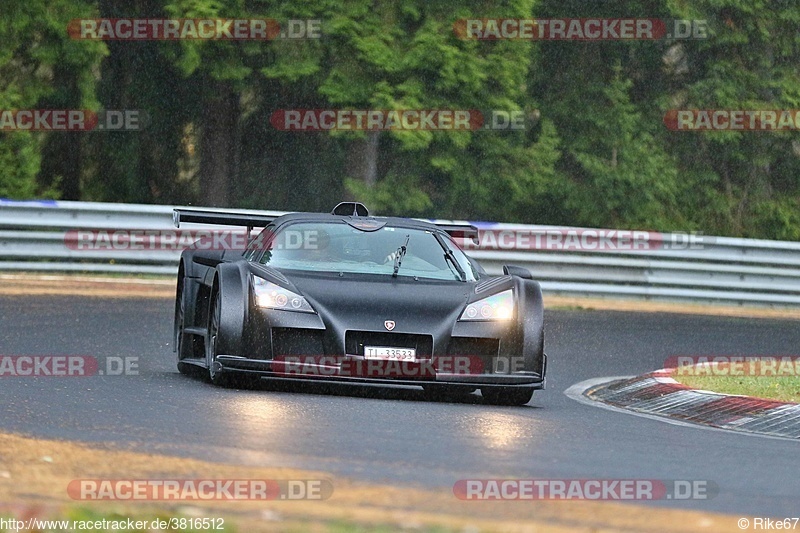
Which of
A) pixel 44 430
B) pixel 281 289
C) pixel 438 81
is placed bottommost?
pixel 44 430

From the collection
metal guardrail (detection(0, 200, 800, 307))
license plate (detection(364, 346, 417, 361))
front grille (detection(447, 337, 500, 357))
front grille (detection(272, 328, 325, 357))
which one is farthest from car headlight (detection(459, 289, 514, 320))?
metal guardrail (detection(0, 200, 800, 307))

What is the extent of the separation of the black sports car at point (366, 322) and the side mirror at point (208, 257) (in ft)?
0.06

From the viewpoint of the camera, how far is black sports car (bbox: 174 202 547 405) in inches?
429

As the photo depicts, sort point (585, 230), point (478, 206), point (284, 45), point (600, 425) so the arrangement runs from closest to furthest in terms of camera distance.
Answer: point (600, 425) → point (585, 230) → point (284, 45) → point (478, 206)

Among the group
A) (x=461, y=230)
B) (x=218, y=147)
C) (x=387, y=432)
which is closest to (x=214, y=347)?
(x=387, y=432)

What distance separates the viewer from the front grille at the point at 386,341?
10883 millimetres

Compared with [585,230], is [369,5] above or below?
above

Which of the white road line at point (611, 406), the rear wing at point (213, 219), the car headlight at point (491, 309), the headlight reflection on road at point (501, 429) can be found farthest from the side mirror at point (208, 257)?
the white road line at point (611, 406)

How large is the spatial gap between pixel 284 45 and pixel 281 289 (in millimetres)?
15710

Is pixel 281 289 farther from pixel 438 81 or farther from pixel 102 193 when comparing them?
pixel 102 193

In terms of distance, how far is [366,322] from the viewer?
1091 centimetres

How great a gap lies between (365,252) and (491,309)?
1.33 m

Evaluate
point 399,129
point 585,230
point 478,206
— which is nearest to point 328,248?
point 585,230

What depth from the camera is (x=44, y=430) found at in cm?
894
